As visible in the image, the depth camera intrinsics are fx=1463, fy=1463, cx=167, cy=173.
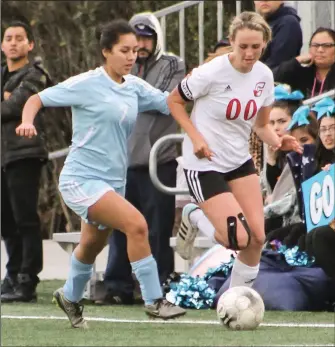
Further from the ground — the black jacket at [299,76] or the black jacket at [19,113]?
the black jacket at [299,76]

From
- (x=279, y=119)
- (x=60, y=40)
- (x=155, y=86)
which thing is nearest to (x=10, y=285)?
(x=155, y=86)

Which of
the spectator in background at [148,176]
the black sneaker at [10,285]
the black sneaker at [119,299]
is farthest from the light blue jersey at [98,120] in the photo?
the black sneaker at [10,285]

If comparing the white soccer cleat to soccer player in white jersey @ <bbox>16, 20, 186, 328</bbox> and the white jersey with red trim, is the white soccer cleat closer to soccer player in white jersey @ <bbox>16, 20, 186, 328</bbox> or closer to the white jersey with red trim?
soccer player in white jersey @ <bbox>16, 20, 186, 328</bbox>

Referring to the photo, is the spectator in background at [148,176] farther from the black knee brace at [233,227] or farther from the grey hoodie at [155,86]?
the black knee brace at [233,227]

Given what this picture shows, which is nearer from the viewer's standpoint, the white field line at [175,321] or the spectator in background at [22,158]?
the white field line at [175,321]

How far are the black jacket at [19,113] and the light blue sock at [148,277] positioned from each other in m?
2.38

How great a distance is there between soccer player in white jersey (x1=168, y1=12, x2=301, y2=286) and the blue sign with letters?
0.91 m

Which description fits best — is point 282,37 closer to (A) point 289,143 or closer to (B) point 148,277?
(A) point 289,143

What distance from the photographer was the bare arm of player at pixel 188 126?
8.21 m

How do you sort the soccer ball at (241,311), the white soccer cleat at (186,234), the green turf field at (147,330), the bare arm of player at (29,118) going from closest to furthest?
the green turf field at (147,330), the soccer ball at (241,311), the bare arm of player at (29,118), the white soccer cleat at (186,234)

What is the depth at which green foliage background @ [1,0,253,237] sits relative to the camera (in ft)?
56.4

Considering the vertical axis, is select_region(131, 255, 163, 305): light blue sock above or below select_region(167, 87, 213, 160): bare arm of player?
below

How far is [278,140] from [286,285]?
1124 millimetres

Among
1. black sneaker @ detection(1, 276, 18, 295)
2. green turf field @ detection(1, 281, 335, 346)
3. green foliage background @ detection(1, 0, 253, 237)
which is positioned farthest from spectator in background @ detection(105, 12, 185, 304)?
green foliage background @ detection(1, 0, 253, 237)
